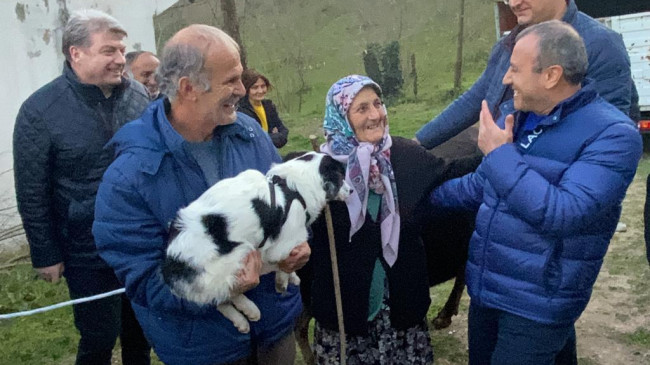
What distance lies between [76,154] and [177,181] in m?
1.20

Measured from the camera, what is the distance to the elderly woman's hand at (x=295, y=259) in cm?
228

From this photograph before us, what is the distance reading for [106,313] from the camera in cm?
327

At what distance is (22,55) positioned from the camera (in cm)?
652

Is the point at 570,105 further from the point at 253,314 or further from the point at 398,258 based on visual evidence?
the point at 253,314

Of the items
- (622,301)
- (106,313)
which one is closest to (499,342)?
(106,313)

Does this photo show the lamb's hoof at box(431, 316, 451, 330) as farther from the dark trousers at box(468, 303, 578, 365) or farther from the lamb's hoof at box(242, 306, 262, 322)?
the lamb's hoof at box(242, 306, 262, 322)

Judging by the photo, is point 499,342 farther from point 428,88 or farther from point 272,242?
point 428,88

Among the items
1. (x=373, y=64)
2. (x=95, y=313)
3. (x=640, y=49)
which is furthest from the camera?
(x=373, y=64)

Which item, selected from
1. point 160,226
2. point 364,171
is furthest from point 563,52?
point 160,226

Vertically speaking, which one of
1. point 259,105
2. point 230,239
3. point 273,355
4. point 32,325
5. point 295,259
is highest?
point 230,239

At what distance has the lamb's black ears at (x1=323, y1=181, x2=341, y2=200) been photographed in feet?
8.02

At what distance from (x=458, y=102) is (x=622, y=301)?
2.34m

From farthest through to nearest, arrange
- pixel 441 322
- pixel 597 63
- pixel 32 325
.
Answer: pixel 32 325 < pixel 441 322 < pixel 597 63

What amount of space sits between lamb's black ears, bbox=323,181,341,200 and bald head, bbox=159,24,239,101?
627mm
